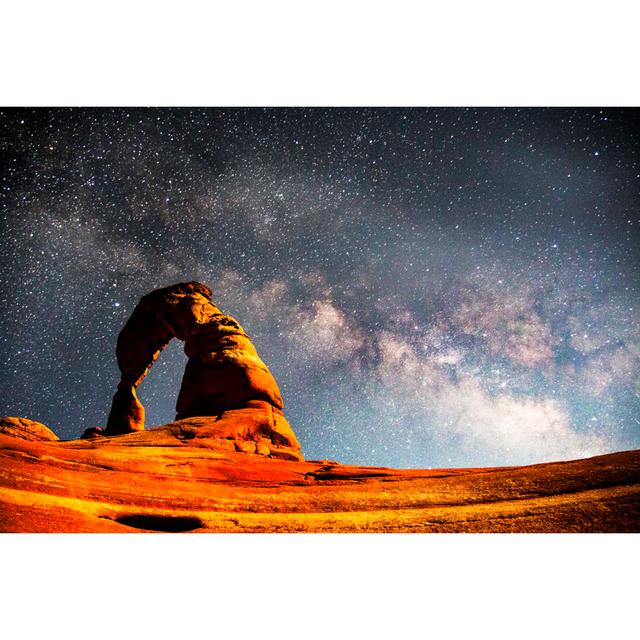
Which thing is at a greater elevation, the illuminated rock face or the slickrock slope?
the illuminated rock face

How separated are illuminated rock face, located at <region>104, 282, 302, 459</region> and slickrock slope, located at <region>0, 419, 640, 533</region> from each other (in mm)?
2037

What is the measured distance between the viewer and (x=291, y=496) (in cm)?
579

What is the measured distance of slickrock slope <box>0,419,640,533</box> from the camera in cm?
486

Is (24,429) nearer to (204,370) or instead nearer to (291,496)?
(204,370)

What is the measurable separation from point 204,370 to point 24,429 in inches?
226

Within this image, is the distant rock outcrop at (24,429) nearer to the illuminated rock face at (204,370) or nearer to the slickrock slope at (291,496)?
the illuminated rock face at (204,370)

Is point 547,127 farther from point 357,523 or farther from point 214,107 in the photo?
point 357,523

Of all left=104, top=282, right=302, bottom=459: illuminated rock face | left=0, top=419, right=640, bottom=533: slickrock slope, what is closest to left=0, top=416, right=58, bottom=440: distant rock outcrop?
left=104, top=282, right=302, bottom=459: illuminated rock face

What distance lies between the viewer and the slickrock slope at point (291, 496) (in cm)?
486

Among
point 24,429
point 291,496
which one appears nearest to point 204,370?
point 291,496

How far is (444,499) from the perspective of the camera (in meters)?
5.39

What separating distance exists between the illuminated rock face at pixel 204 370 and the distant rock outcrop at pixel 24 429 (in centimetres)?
214

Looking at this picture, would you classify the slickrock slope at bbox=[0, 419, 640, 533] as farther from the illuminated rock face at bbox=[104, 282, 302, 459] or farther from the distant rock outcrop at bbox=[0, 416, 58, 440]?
the distant rock outcrop at bbox=[0, 416, 58, 440]

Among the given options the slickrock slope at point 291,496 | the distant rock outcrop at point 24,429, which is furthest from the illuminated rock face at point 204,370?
the distant rock outcrop at point 24,429
